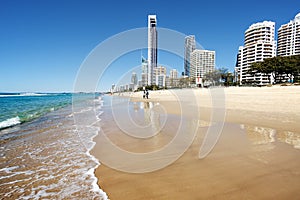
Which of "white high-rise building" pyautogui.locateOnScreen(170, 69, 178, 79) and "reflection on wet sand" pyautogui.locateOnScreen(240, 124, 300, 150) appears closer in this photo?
"reflection on wet sand" pyautogui.locateOnScreen(240, 124, 300, 150)

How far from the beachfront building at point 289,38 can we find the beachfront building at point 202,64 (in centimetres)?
3931

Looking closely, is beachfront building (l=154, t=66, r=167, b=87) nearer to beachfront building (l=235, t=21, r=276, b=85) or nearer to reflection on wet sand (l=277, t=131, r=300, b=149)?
beachfront building (l=235, t=21, r=276, b=85)

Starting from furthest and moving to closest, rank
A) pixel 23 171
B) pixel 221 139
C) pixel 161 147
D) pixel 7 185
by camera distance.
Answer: pixel 221 139
pixel 161 147
pixel 23 171
pixel 7 185

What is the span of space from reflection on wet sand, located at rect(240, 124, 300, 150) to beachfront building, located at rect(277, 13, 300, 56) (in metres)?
112

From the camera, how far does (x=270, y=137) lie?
17.4 feet

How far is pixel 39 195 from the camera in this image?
2.67 m

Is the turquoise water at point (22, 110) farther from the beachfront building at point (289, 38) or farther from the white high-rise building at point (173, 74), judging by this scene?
the beachfront building at point (289, 38)

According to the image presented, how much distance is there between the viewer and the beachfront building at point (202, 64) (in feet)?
249

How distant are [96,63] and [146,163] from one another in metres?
4.56

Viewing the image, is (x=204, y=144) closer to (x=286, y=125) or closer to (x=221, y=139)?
(x=221, y=139)

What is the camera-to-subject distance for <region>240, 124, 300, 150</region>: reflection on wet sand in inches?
182

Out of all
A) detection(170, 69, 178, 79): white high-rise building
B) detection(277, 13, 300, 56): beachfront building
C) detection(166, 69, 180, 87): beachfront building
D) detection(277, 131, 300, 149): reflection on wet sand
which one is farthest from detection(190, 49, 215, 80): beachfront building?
detection(277, 131, 300, 149): reflection on wet sand

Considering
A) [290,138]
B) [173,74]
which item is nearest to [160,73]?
[173,74]

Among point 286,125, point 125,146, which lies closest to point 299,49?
point 286,125
